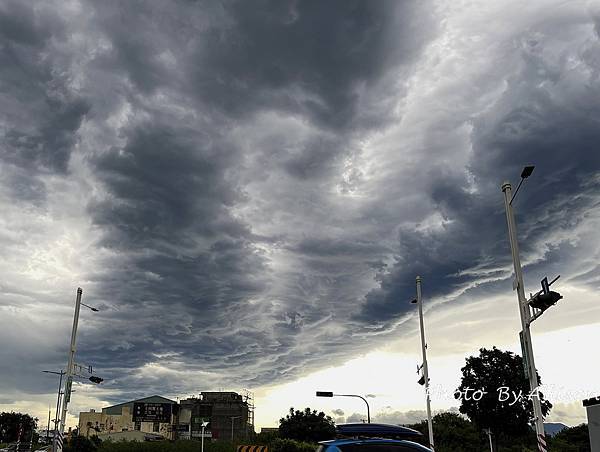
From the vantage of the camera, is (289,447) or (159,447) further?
(159,447)

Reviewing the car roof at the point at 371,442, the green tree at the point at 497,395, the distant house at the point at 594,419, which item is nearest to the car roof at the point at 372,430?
the car roof at the point at 371,442

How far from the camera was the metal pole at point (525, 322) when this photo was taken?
709 inches

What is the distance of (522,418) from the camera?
4956 centimetres

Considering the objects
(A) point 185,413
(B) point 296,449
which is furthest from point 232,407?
(B) point 296,449

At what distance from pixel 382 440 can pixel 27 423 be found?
184122 mm

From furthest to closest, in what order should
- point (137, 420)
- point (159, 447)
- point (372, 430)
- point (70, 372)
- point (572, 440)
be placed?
point (137, 420) → point (159, 447) → point (572, 440) → point (70, 372) → point (372, 430)

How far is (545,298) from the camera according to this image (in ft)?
55.6

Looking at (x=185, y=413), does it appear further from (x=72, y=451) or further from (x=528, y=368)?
(x=528, y=368)

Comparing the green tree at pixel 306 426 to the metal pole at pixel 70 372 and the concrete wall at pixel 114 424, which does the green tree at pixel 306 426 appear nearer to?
the metal pole at pixel 70 372

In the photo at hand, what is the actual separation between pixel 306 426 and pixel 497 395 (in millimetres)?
32105

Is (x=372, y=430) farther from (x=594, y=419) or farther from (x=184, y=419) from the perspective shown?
(x=184, y=419)

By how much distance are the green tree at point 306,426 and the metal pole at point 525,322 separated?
2297 inches

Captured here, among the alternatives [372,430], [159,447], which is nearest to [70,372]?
[372,430]

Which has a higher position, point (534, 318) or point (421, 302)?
point (421, 302)
